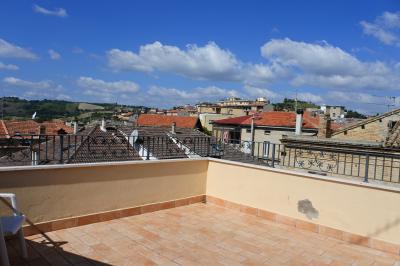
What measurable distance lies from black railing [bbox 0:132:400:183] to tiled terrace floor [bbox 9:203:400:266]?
3.43 ft

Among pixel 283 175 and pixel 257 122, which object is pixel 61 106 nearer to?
pixel 257 122

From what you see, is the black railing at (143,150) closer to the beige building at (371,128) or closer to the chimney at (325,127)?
the chimney at (325,127)

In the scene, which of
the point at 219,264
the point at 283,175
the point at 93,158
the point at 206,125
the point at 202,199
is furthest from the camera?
the point at 206,125

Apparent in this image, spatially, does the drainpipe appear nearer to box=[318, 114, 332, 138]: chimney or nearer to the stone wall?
box=[318, 114, 332, 138]: chimney

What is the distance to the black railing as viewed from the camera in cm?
423

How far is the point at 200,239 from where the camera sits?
13.9 feet

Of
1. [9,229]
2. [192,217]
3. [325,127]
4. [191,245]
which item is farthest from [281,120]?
[9,229]

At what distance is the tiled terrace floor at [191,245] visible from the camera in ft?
11.6

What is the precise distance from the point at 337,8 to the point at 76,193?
8.73 m

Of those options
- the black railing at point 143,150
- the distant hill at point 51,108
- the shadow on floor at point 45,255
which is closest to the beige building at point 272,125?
the distant hill at point 51,108

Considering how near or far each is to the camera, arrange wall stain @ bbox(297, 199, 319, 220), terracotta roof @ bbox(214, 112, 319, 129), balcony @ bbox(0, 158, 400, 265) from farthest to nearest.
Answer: terracotta roof @ bbox(214, 112, 319, 129) → wall stain @ bbox(297, 199, 319, 220) → balcony @ bbox(0, 158, 400, 265)

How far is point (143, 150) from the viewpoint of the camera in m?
5.79

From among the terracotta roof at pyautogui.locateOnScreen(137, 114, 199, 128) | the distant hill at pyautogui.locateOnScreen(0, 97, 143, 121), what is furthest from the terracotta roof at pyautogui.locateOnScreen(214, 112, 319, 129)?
the distant hill at pyautogui.locateOnScreen(0, 97, 143, 121)


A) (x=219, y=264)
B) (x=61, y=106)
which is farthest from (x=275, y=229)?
(x=61, y=106)
